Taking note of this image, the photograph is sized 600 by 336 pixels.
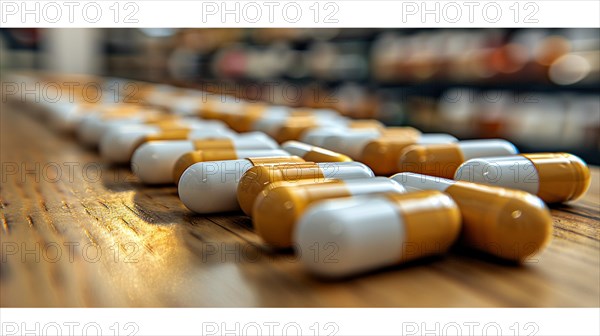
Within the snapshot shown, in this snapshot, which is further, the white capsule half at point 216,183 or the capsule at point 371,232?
the white capsule half at point 216,183

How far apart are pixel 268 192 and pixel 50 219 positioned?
49 centimetres

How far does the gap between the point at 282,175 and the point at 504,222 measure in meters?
0.39

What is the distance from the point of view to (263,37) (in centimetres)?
716

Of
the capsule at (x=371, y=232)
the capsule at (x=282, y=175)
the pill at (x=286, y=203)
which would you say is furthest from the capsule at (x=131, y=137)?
the capsule at (x=371, y=232)

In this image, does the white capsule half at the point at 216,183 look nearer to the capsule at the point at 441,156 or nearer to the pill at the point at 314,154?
the pill at the point at 314,154

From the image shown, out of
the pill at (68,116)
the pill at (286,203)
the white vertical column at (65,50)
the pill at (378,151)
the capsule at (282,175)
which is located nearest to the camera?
the pill at (286,203)

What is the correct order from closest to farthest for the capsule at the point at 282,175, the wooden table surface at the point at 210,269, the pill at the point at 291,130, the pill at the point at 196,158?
the wooden table surface at the point at 210,269 < the capsule at the point at 282,175 < the pill at the point at 196,158 < the pill at the point at 291,130

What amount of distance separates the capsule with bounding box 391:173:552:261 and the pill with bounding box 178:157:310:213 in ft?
1.43

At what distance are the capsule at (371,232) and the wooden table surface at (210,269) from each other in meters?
0.03

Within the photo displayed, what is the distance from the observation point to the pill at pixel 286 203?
83cm

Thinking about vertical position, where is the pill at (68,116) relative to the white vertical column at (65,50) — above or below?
below

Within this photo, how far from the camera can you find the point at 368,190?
90cm

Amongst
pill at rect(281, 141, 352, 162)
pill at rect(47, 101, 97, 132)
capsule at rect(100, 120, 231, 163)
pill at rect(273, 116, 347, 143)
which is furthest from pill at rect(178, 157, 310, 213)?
pill at rect(47, 101, 97, 132)

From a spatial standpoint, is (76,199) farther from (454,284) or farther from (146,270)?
(454,284)
